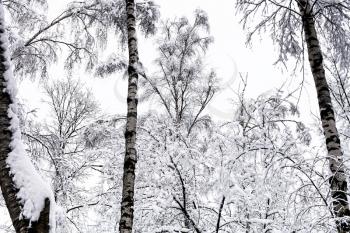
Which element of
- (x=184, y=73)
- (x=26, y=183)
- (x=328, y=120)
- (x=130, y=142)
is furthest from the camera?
(x=184, y=73)

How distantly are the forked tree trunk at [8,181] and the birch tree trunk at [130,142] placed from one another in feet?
5.51

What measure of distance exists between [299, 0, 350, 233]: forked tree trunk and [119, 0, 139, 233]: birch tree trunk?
2052 mm

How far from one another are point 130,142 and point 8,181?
216cm

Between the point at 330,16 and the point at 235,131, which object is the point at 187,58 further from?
the point at 235,131

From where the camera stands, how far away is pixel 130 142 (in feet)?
15.3

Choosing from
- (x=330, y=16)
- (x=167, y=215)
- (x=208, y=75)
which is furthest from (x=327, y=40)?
(x=208, y=75)

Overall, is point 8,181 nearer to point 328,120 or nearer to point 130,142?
point 130,142

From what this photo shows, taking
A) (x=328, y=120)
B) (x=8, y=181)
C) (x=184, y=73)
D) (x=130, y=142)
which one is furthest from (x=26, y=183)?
(x=184, y=73)

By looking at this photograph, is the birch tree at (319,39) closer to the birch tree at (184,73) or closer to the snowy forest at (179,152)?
the snowy forest at (179,152)

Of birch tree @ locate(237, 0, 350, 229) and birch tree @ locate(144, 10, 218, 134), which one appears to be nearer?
birch tree @ locate(237, 0, 350, 229)

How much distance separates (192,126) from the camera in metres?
10.7

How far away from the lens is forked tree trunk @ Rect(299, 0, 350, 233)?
352cm

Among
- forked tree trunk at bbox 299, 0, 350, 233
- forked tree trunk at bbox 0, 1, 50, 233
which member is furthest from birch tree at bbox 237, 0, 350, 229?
forked tree trunk at bbox 0, 1, 50, 233

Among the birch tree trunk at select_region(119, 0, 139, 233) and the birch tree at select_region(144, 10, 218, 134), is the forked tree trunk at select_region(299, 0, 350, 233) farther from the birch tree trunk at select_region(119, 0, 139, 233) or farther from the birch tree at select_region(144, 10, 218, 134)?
the birch tree at select_region(144, 10, 218, 134)
